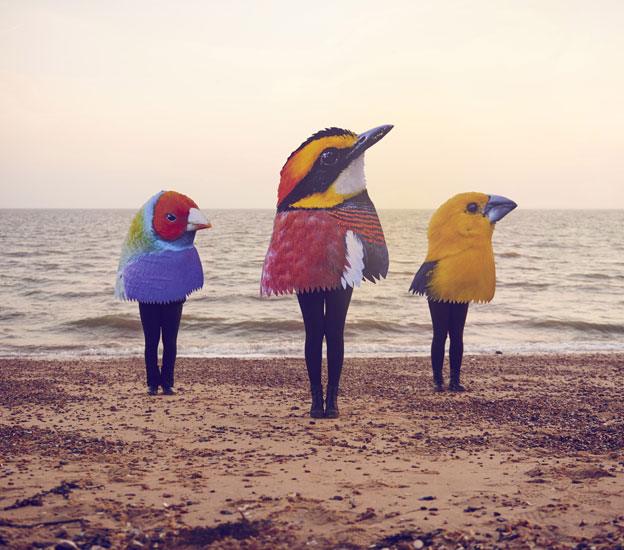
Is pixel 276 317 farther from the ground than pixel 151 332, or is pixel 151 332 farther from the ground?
pixel 151 332

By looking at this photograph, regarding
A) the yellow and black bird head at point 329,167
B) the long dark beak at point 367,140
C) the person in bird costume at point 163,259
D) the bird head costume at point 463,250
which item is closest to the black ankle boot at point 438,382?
the bird head costume at point 463,250

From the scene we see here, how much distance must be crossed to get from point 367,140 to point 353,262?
98cm

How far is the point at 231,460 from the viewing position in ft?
16.6

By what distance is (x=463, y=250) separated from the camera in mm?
7281

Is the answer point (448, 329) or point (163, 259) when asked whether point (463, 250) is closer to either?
point (448, 329)

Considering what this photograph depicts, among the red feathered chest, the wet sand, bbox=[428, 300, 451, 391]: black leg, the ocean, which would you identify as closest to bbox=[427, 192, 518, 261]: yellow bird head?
bbox=[428, 300, 451, 391]: black leg

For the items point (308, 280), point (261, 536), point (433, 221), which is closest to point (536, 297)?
point (433, 221)

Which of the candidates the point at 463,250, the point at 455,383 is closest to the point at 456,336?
the point at 455,383

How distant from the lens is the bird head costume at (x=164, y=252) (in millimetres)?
7090

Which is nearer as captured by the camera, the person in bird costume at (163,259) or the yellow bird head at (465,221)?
the person in bird costume at (163,259)

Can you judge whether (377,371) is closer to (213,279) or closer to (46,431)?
(46,431)

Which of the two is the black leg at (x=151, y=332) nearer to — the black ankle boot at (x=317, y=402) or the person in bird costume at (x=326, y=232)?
the person in bird costume at (x=326, y=232)

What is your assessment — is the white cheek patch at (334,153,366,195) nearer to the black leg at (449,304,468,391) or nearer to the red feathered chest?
the red feathered chest

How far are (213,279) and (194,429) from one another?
55.3ft
